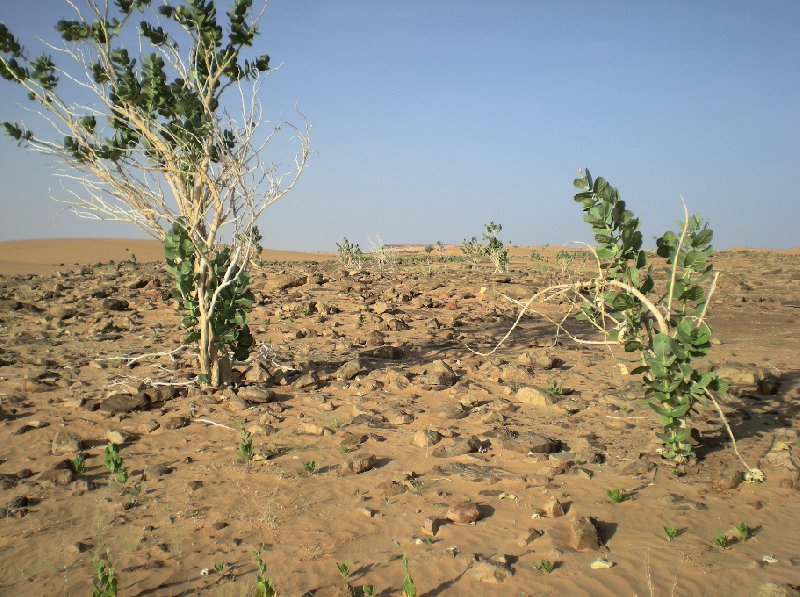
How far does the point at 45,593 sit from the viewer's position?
11.1ft

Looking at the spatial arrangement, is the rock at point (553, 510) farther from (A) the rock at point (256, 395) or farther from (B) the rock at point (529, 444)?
(A) the rock at point (256, 395)

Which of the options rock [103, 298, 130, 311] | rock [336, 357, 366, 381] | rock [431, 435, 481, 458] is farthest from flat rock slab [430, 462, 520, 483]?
rock [103, 298, 130, 311]

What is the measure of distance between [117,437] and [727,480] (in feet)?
16.9

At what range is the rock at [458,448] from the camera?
536 centimetres

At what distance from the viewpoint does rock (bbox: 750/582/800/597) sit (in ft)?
10.5

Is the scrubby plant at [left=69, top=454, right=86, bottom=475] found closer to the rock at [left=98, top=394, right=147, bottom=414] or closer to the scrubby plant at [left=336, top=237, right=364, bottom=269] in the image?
the rock at [left=98, top=394, right=147, bottom=414]

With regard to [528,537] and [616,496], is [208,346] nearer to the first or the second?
[528,537]

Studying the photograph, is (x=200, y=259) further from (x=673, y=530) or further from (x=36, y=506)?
(x=673, y=530)

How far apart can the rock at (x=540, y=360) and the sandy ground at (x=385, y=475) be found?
0.03m

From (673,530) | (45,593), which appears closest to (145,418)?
(45,593)

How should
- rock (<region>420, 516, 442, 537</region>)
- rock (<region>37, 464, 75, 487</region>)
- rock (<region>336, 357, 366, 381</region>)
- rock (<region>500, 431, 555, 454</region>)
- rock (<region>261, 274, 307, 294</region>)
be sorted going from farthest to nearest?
1. rock (<region>261, 274, 307, 294</region>)
2. rock (<region>336, 357, 366, 381</region>)
3. rock (<region>500, 431, 555, 454</region>)
4. rock (<region>37, 464, 75, 487</region>)
5. rock (<region>420, 516, 442, 537</region>)

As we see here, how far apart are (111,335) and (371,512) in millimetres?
7374

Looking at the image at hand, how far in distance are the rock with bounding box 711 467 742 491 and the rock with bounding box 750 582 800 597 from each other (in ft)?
4.32

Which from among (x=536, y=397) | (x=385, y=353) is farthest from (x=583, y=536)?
→ (x=385, y=353)
